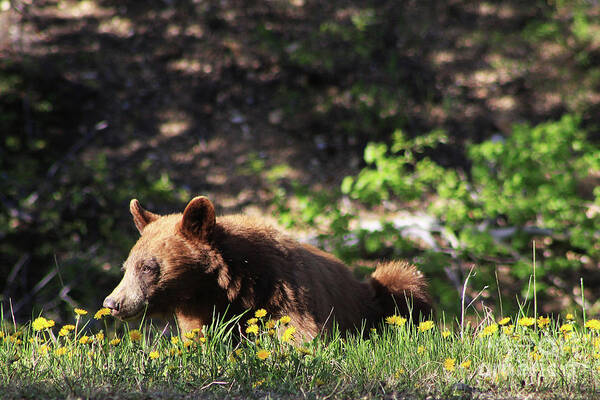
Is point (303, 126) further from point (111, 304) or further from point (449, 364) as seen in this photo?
point (449, 364)

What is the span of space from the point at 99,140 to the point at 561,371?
801cm

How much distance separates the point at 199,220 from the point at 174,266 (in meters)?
0.28

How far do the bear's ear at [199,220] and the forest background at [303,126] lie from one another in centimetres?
312

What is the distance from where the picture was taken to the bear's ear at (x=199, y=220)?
3.59 meters

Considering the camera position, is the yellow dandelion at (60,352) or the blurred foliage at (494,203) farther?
the blurred foliage at (494,203)

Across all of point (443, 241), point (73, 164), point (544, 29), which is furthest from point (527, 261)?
point (73, 164)

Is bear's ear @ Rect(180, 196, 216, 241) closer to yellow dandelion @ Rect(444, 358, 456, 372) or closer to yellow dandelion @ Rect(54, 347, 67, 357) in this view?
yellow dandelion @ Rect(54, 347, 67, 357)

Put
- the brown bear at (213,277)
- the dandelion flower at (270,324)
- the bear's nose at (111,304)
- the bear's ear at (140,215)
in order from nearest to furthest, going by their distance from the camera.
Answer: the dandelion flower at (270,324)
the bear's nose at (111,304)
the brown bear at (213,277)
the bear's ear at (140,215)

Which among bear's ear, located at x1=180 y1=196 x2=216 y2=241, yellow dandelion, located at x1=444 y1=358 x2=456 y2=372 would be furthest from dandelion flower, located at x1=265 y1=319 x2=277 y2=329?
yellow dandelion, located at x1=444 y1=358 x2=456 y2=372

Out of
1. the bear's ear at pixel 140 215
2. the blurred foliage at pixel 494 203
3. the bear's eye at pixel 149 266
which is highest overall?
the bear's ear at pixel 140 215

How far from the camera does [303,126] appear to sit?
9.88m

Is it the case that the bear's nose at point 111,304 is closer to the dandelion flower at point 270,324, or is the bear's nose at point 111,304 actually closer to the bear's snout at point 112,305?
the bear's snout at point 112,305

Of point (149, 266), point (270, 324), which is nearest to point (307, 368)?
point (270, 324)

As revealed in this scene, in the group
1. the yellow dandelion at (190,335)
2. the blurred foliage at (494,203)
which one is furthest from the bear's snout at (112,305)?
the blurred foliage at (494,203)
